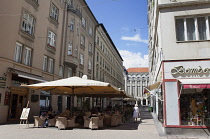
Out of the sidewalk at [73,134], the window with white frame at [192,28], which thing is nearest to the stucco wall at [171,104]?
the sidewalk at [73,134]

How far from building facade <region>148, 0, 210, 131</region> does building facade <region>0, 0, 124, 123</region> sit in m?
11.5

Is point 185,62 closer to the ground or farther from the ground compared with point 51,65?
closer to the ground

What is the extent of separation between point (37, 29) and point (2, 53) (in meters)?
5.32

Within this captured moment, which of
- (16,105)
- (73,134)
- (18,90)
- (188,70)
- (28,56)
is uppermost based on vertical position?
(28,56)

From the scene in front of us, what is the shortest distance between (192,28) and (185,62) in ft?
6.98

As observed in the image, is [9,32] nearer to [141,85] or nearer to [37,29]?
[37,29]

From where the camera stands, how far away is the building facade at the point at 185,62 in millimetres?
9680

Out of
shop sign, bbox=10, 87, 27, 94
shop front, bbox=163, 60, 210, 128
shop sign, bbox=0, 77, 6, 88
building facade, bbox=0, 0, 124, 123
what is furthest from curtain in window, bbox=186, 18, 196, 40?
shop sign, bbox=10, 87, 27, 94

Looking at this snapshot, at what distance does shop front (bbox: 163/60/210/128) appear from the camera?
9.59 m

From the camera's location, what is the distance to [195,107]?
33.1 feet

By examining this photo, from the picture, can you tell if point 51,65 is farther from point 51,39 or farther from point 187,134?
point 187,134

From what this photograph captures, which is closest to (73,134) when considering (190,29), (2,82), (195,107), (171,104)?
(171,104)

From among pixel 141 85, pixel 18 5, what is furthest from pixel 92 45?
pixel 141 85

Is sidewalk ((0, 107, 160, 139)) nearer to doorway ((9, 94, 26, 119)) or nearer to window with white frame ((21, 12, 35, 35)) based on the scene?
doorway ((9, 94, 26, 119))
